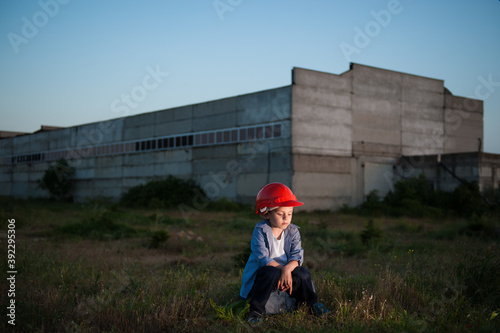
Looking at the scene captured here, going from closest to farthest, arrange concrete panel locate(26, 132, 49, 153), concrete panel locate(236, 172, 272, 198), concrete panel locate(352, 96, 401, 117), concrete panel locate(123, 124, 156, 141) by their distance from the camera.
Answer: concrete panel locate(236, 172, 272, 198) < concrete panel locate(352, 96, 401, 117) < concrete panel locate(123, 124, 156, 141) < concrete panel locate(26, 132, 49, 153)

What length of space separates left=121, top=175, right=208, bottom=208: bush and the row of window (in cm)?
244

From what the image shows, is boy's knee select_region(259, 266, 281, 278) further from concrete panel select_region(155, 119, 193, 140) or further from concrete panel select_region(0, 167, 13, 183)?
concrete panel select_region(0, 167, 13, 183)

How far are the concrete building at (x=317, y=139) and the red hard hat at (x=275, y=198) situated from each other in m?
17.3

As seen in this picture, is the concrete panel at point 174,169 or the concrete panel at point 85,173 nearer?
the concrete panel at point 174,169

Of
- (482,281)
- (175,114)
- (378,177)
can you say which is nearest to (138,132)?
(175,114)

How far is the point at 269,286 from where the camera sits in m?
3.72

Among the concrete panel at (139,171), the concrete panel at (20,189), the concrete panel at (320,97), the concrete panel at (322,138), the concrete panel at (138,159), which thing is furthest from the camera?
the concrete panel at (20,189)

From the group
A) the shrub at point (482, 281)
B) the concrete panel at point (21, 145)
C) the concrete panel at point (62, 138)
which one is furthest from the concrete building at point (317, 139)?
the shrub at point (482, 281)

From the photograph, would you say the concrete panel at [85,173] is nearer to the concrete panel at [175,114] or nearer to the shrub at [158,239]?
the concrete panel at [175,114]

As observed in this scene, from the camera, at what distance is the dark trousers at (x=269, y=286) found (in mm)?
3729

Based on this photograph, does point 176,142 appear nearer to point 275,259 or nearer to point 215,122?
point 215,122

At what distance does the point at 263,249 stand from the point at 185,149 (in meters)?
23.5

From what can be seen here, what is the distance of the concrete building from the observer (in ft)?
71.7

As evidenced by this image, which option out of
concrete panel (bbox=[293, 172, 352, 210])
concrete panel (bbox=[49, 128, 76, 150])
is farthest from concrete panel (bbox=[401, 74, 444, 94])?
concrete panel (bbox=[49, 128, 76, 150])
